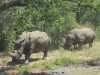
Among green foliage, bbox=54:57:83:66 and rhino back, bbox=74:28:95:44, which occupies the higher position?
rhino back, bbox=74:28:95:44

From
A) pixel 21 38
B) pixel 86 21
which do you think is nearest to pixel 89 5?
pixel 21 38

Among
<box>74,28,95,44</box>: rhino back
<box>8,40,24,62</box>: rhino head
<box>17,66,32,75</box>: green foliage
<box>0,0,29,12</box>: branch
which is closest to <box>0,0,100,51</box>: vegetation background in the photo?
<box>0,0,29,12</box>: branch

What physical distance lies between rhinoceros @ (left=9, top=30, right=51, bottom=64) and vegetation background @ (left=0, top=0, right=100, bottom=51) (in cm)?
54

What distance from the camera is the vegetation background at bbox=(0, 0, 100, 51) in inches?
265

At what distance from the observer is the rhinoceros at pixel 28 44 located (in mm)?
9670

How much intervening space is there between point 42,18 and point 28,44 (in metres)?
3.57

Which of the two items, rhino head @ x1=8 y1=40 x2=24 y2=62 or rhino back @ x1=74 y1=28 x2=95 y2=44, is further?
rhino back @ x1=74 y1=28 x2=95 y2=44

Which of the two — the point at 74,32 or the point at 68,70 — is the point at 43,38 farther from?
the point at 74,32

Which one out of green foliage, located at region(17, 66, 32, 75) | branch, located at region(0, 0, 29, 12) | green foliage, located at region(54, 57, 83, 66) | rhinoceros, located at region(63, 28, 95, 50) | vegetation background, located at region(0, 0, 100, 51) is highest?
branch, located at region(0, 0, 29, 12)

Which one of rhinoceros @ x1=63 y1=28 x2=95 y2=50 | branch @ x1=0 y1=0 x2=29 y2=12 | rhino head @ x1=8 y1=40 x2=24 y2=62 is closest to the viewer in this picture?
branch @ x1=0 y1=0 x2=29 y2=12

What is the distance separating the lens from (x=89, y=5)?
7934 millimetres

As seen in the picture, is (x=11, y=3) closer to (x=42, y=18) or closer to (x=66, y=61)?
(x=42, y=18)

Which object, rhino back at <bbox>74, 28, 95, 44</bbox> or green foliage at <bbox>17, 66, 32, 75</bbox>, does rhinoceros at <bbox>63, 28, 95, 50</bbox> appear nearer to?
rhino back at <bbox>74, 28, 95, 44</bbox>

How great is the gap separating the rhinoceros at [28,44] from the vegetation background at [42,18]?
1.78 feet
